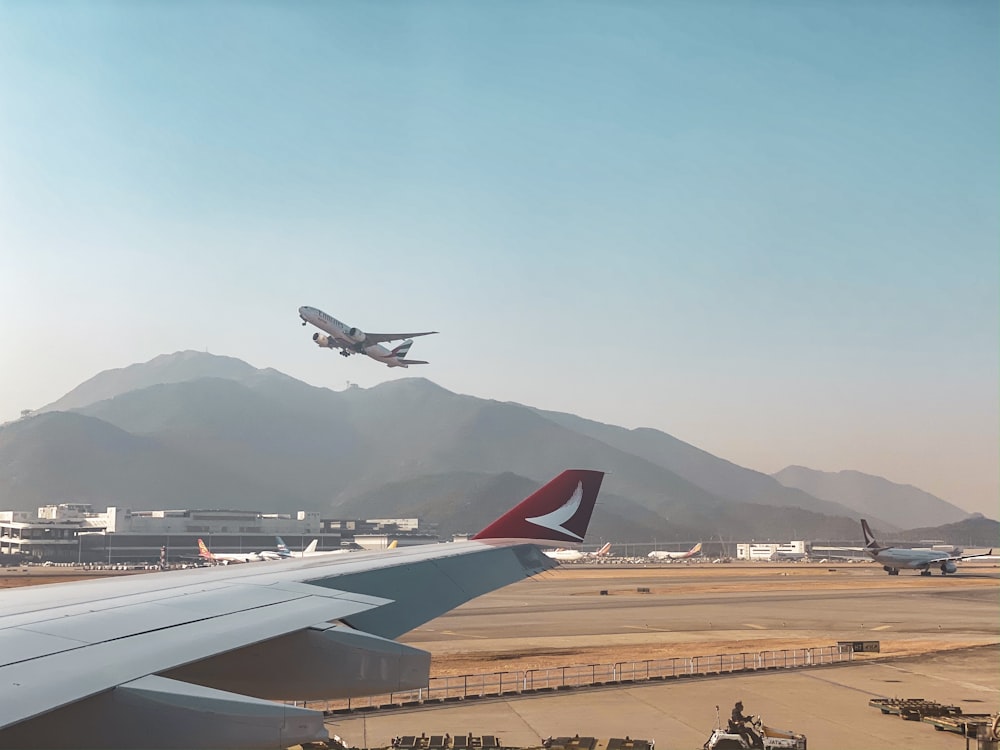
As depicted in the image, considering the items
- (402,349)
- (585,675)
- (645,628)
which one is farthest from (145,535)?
(585,675)

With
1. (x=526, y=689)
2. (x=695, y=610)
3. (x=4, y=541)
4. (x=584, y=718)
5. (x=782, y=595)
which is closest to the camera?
(x=584, y=718)

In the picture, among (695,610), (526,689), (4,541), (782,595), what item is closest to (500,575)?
(526,689)

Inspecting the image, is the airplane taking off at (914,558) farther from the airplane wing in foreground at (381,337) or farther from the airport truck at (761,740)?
the airport truck at (761,740)

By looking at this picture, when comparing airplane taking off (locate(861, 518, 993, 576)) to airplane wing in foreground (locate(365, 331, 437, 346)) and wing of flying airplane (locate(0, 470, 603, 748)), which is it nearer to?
airplane wing in foreground (locate(365, 331, 437, 346))

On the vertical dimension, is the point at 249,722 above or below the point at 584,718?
above

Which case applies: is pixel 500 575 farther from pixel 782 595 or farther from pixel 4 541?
pixel 4 541

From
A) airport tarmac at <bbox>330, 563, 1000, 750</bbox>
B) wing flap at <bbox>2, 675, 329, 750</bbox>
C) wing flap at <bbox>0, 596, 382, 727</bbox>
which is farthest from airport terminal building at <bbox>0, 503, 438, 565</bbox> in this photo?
wing flap at <bbox>2, 675, 329, 750</bbox>

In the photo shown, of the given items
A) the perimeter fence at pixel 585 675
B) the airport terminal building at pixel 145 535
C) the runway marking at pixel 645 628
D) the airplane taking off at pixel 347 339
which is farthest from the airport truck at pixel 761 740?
the airport terminal building at pixel 145 535
